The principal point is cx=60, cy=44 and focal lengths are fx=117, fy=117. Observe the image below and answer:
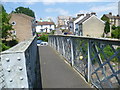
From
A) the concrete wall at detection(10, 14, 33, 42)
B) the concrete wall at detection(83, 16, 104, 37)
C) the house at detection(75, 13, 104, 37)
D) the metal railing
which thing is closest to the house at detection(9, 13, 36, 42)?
the concrete wall at detection(10, 14, 33, 42)

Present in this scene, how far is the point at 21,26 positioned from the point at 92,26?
64.1 ft

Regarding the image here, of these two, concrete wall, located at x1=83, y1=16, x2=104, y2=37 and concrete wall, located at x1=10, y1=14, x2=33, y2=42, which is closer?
concrete wall, located at x1=10, y1=14, x2=33, y2=42

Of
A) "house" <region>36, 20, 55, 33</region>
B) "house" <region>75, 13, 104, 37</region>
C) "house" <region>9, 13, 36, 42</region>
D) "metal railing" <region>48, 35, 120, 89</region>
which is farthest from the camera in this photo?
"house" <region>36, 20, 55, 33</region>

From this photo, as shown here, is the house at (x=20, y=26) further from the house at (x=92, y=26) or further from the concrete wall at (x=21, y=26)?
the house at (x=92, y=26)

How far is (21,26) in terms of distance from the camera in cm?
2459

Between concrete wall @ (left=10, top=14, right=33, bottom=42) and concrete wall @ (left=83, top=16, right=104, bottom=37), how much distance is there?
16038 millimetres

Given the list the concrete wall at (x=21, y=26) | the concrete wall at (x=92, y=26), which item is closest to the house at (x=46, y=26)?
the concrete wall at (x=92, y=26)

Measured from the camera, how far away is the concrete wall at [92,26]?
3284 cm

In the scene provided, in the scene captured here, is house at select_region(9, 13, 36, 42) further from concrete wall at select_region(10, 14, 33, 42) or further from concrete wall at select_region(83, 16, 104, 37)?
concrete wall at select_region(83, 16, 104, 37)

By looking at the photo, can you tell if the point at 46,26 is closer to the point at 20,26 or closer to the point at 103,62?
the point at 20,26

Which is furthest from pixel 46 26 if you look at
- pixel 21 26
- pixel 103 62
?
pixel 103 62

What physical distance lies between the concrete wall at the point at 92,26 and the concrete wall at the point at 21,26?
16.0 meters

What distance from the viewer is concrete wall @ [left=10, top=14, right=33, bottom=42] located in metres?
24.2

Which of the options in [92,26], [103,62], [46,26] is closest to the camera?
[103,62]
